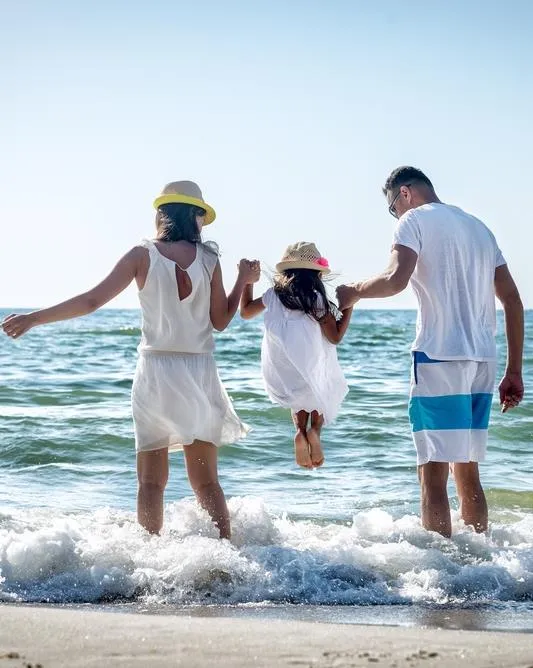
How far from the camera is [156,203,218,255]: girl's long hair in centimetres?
489

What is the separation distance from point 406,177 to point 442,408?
1.19 metres

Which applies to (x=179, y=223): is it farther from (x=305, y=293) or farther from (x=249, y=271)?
(x=305, y=293)

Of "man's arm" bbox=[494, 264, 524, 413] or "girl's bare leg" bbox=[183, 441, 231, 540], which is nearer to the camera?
"girl's bare leg" bbox=[183, 441, 231, 540]

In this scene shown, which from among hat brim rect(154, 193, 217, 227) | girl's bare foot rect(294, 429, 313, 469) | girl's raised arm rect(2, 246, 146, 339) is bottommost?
girl's bare foot rect(294, 429, 313, 469)

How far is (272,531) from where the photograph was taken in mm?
5473

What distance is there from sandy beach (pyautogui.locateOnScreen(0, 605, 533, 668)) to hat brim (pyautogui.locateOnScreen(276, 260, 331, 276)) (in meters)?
2.08

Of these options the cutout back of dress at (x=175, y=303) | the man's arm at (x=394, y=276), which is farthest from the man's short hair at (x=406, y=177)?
the cutout back of dress at (x=175, y=303)

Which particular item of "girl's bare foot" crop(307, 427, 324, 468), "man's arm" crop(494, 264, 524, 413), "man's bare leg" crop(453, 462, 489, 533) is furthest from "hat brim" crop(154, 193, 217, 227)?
"man's bare leg" crop(453, 462, 489, 533)

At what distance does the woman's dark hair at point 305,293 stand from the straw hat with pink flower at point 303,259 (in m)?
0.04

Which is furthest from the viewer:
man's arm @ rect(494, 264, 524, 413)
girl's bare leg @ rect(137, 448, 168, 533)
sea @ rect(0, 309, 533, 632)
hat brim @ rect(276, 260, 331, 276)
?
hat brim @ rect(276, 260, 331, 276)

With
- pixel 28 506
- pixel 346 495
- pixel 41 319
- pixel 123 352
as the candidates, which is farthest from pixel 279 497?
pixel 123 352

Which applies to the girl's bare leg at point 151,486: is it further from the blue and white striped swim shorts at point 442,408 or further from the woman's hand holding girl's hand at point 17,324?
the blue and white striped swim shorts at point 442,408

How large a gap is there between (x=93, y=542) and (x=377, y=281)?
6.19ft

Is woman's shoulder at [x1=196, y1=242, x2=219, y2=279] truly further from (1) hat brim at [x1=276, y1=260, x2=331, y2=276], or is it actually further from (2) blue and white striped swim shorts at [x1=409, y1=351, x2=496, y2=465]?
(2) blue and white striped swim shorts at [x1=409, y1=351, x2=496, y2=465]
